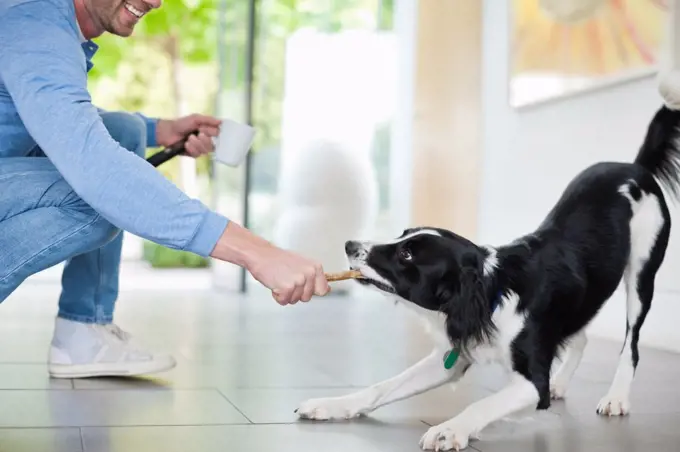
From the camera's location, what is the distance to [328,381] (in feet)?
8.70

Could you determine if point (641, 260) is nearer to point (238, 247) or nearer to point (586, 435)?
point (586, 435)

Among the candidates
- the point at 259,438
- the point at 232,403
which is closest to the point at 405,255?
the point at 259,438

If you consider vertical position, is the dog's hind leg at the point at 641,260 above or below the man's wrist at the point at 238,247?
below

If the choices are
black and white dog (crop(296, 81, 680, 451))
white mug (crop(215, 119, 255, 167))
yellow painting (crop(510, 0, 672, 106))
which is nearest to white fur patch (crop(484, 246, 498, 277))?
→ black and white dog (crop(296, 81, 680, 451))

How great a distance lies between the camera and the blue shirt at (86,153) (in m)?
1.37

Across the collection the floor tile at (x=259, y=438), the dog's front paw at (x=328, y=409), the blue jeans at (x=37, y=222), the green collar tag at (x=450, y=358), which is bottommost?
the dog's front paw at (x=328, y=409)

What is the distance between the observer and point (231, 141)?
250 cm

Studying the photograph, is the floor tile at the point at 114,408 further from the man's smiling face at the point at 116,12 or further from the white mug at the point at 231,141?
the man's smiling face at the point at 116,12

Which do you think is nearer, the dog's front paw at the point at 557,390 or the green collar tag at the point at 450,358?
the green collar tag at the point at 450,358

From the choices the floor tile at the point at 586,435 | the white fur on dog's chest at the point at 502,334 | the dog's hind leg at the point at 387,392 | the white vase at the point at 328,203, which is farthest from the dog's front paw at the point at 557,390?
the white vase at the point at 328,203

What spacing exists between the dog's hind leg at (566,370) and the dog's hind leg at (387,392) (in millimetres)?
414

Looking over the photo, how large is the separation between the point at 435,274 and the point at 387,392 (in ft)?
1.13

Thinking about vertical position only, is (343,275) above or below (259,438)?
above

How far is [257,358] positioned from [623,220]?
1.27 m
